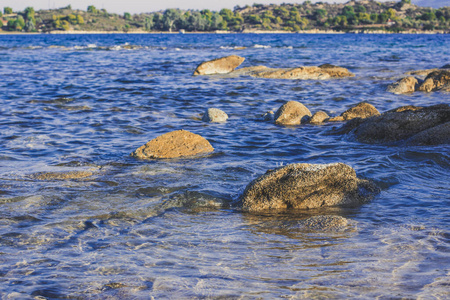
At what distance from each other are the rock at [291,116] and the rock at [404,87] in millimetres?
6150

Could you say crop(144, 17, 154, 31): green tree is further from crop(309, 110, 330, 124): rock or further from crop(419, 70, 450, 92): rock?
crop(309, 110, 330, 124): rock

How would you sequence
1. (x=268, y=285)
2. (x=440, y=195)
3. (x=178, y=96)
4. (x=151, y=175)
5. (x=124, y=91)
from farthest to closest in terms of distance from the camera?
1. (x=124, y=91)
2. (x=178, y=96)
3. (x=151, y=175)
4. (x=440, y=195)
5. (x=268, y=285)

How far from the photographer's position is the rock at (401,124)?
8922 millimetres

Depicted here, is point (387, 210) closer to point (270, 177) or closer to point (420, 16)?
point (270, 177)

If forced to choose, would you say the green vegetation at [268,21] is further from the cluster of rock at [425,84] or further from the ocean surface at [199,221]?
the ocean surface at [199,221]

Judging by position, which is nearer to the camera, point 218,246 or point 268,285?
point 268,285

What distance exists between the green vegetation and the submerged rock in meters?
140

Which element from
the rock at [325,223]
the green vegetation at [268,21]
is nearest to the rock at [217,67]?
the rock at [325,223]

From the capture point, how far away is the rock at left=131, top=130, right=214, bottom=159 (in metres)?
7.83

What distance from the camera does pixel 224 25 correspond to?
180500 millimetres

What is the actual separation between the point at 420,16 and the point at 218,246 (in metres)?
174

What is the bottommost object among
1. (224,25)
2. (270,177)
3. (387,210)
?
(387,210)

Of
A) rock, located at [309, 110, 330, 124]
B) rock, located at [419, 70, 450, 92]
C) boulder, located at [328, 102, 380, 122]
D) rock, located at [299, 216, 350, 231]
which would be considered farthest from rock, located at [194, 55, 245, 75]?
rock, located at [299, 216, 350, 231]

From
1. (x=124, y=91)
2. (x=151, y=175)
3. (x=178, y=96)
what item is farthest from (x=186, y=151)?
(x=124, y=91)
